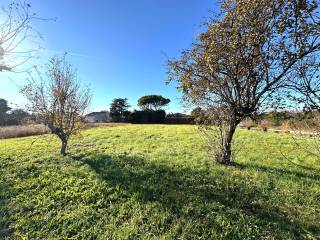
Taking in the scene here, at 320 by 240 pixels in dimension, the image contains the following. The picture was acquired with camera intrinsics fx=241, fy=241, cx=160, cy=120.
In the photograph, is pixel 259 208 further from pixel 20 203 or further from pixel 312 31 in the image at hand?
pixel 20 203

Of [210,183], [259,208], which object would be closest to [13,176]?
[210,183]

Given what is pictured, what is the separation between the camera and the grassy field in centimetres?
414

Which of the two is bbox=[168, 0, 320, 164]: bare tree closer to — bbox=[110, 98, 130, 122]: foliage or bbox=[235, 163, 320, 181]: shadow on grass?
bbox=[235, 163, 320, 181]: shadow on grass

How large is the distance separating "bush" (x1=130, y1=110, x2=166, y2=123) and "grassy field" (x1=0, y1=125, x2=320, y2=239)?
90.3 feet

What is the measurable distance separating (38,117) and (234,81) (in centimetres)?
718

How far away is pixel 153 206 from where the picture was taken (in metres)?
4.74

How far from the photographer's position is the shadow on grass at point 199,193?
430 cm

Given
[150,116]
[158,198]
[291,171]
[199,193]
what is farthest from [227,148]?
[150,116]

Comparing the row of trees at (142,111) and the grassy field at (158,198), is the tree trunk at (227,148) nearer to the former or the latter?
the grassy field at (158,198)

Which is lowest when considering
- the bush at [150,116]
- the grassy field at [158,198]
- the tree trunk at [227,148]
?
the grassy field at [158,198]

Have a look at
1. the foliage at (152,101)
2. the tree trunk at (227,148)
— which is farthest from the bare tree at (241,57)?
the foliage at (152,101)

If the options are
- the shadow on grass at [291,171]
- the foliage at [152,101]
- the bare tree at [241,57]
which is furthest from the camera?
the foliage at [152,101]

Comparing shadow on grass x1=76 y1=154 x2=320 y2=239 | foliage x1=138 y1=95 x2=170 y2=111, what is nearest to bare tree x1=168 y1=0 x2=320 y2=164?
shadow on grass x1=76 y1=154 x2=320 y2=239

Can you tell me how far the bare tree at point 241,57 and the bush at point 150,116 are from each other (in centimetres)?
2813
